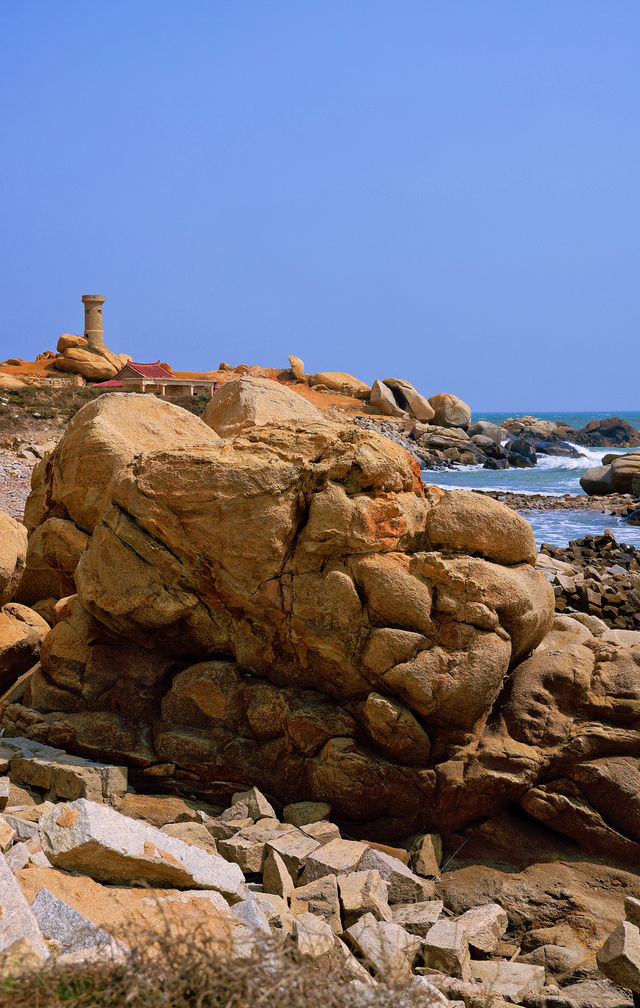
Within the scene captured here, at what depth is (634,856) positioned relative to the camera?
4848 millimetres

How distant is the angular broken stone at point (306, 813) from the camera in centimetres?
520

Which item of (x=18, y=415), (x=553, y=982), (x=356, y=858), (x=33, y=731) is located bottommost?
(x=553, y=982)

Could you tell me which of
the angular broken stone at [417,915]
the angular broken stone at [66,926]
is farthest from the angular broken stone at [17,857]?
the angular broken stone at [417,915]

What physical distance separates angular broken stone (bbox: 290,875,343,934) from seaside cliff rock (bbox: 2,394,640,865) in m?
1.02

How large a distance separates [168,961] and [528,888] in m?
2.65

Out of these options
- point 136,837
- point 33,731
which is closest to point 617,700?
point 136,837

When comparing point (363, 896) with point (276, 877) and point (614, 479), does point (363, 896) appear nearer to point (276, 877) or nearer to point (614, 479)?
point (276, 877)

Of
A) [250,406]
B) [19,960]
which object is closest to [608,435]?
[250,406]

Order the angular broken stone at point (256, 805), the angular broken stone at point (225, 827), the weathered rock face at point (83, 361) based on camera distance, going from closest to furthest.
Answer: the angular broken stone at point (225, 827) → the angular broken stone at point (256, 805) → the weathered rock face at point (83, 361)

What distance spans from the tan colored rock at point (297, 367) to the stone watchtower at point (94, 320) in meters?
10.8

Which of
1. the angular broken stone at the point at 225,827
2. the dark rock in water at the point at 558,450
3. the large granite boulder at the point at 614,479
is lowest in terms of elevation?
the angular broken stone at the point at 225,827

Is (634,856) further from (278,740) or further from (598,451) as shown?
(598,451)

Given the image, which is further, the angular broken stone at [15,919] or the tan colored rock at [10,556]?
the tan colored rock at [10,556]

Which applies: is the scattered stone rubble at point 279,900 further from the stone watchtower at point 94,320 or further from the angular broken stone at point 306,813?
the stone watchtower at point 94,320
